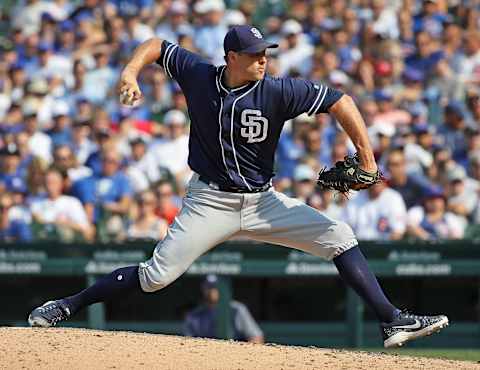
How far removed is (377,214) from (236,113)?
418 cm

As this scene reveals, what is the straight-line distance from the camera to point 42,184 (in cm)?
974

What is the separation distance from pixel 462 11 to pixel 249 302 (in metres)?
4.45

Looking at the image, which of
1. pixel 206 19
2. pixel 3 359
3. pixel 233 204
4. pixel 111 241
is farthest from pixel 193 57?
pixel 206 19

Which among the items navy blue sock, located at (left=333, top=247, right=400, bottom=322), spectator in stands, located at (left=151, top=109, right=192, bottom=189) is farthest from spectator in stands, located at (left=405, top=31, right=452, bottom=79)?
navy blue sock, located at (left=333, top=247, right=400, bottom=322)

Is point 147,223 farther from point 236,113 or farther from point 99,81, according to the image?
point 236,113

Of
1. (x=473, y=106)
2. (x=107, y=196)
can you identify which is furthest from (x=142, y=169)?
(x=473, y=106)

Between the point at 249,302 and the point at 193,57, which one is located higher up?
the point at 193,57

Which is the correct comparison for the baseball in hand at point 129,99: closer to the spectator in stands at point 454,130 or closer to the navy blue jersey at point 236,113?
the navy blue jersey at point 236,113

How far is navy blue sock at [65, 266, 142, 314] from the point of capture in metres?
5.73

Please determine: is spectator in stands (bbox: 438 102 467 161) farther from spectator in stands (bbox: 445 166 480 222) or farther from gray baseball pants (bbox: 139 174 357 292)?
gray baseball pants (bbox: 139 174 357 292)

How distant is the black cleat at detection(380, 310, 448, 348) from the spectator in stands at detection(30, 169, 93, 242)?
171 inches

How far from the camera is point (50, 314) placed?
5875mm

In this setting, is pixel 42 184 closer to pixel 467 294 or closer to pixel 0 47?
pixel 0 47

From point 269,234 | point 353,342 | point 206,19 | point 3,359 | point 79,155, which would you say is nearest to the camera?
point 3,359
